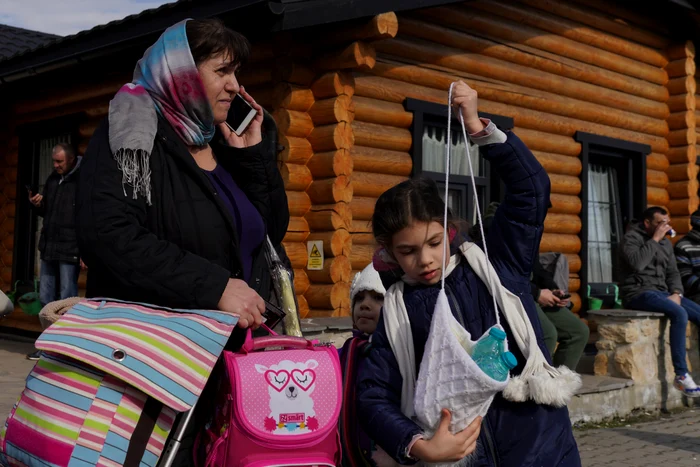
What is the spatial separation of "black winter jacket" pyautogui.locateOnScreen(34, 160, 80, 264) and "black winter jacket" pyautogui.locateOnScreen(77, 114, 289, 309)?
6229mm

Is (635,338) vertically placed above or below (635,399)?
above

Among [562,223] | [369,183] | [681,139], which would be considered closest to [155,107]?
[369,183]

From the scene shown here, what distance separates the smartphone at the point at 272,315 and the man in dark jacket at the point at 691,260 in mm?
7265

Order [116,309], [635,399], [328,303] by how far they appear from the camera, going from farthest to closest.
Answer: [635,399] < [328,303] < [116,309]

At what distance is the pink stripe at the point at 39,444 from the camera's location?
→ 1.97 metres

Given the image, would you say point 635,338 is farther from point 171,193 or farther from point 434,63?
point 171,193

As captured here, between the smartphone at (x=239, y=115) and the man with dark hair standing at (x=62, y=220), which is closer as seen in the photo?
the smartphone at (x=239, y=115)

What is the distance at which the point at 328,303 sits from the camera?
23.1 ft

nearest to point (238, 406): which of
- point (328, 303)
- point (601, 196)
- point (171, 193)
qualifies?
point (171, 193)

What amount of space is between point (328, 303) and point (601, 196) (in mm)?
5231

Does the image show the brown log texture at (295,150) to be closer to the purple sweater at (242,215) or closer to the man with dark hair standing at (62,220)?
the man with dark hair standing at (62,220)

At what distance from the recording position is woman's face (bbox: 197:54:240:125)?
7.91 ft

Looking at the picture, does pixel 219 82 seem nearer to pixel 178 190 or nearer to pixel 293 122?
pixel 178 190

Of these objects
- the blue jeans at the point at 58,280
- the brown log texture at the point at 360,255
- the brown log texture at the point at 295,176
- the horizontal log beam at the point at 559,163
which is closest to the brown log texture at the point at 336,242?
the brown log texture at the point at 360,255
